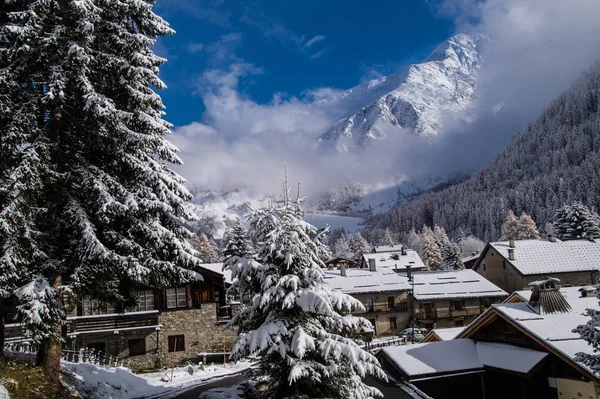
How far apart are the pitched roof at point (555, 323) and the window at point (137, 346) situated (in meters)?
22.6

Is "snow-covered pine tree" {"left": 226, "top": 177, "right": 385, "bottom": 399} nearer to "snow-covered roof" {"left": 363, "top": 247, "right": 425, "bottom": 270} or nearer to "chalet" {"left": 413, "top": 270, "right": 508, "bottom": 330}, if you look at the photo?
"chalet" {"left": 413, "top": 270, "right": 508, "bottom": 330}

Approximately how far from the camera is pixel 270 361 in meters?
12.4

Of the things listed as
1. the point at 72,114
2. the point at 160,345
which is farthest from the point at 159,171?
the point at 160,345

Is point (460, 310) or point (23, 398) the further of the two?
point (460, 310)

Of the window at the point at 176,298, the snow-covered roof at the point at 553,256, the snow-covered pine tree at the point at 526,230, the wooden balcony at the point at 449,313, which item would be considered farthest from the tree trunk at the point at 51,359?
the snow-covered pine tree at the point at 526,230

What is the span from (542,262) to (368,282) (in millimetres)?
23920

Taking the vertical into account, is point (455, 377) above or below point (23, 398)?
below

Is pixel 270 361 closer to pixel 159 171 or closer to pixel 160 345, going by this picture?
pixel 159 171

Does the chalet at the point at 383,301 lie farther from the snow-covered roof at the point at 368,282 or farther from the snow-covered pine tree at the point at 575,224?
the snow-covered pine tree at the point at 575,224

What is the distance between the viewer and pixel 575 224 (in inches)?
3147

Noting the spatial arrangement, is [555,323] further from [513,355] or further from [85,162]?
[85,162]

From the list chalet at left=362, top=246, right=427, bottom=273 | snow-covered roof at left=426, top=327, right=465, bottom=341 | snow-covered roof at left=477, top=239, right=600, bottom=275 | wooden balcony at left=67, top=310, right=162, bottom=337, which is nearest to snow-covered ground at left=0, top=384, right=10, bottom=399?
wooden balcony at left=67, top=310, right=162, bottom=337

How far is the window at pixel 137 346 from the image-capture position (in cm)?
3250

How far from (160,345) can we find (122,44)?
2509cm
